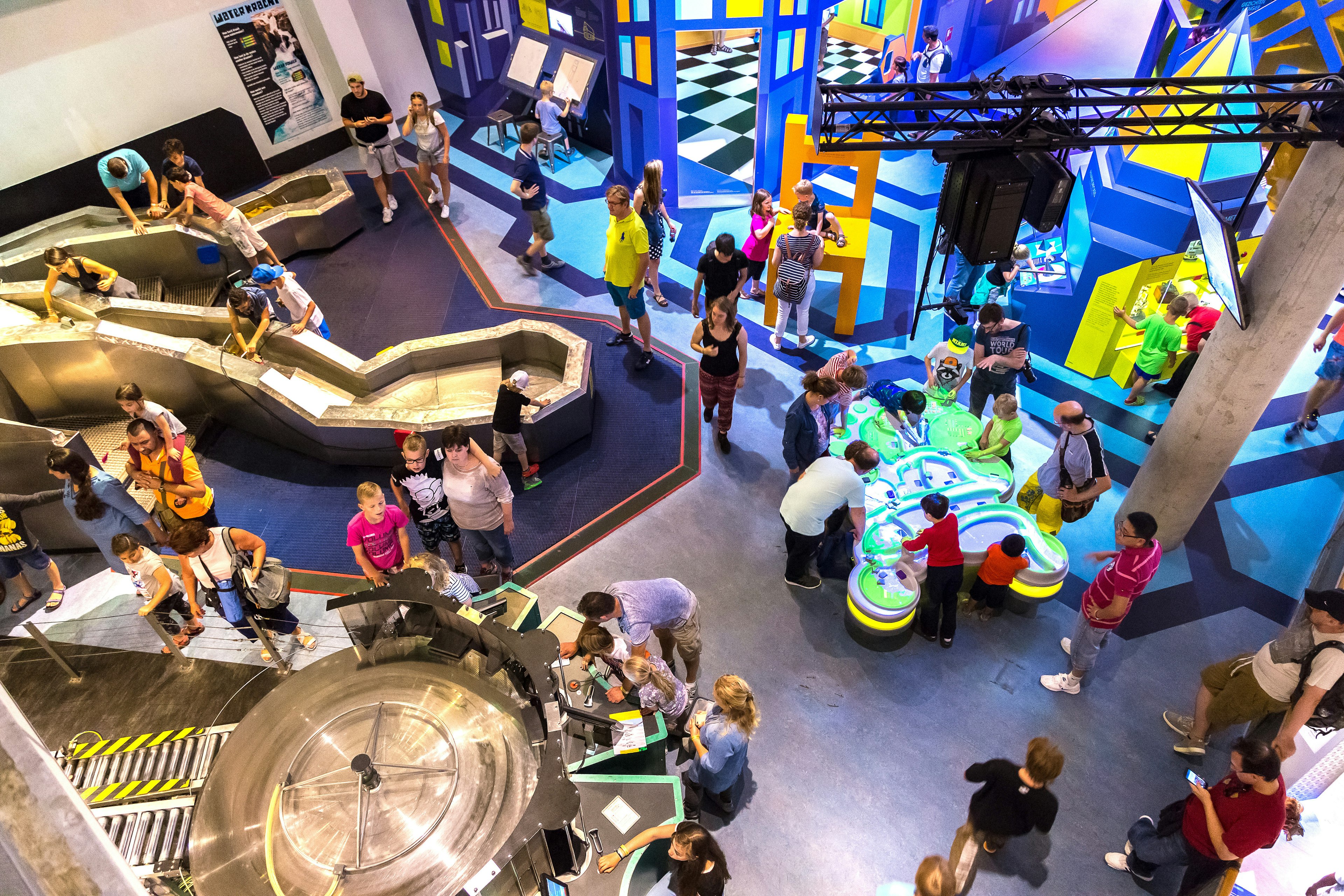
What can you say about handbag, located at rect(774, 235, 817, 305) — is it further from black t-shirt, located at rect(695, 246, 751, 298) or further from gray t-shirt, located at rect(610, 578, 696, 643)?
gray t-shirt, located at rect(610, 578, 696, 643)

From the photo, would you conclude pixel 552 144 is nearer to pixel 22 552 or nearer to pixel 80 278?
pixel 80 278

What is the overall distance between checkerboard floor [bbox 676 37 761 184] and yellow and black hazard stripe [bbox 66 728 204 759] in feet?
27.5

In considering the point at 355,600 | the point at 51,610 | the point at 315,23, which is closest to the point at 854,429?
the point at 355,600

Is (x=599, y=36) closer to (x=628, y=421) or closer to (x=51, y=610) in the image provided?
(x=628, y=421)

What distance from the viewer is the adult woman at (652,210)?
724 centimetres

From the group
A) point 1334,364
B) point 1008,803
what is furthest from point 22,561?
point 1334,364

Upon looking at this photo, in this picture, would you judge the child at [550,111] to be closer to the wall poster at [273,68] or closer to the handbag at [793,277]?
the wall poster at [273,68]

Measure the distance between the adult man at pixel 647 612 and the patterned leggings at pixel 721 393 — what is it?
92.7 inches

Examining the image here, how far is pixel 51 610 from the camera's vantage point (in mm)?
5848

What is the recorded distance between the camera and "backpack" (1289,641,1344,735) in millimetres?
4117

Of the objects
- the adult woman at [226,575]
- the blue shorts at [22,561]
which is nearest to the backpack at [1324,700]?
the adult woman at [226,575]

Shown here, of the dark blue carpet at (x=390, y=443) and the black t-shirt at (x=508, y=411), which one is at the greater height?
the black t-shirt at (x=508, y=411)

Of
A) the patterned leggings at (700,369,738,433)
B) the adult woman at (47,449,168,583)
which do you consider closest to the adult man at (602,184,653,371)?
the patterned leggings at (700,369,738,433)

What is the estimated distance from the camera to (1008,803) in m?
3.89
